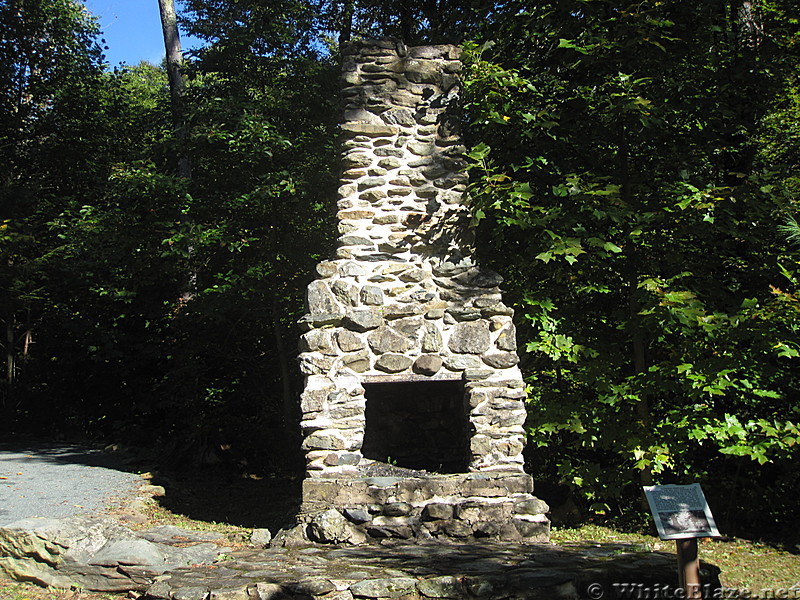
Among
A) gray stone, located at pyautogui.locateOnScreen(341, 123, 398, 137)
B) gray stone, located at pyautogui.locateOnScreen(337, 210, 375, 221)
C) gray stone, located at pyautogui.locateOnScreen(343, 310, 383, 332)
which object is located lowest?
gray stone, located at pyautogui.locateOnScreen(343, 310, 383, 332)

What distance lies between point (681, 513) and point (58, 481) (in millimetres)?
6818

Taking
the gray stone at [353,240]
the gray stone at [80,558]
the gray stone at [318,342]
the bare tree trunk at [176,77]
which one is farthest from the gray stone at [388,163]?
the bare tree trunk at [176,77]

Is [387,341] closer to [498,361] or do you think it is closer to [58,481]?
[498,361]

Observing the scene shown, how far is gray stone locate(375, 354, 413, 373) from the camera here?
602 cm

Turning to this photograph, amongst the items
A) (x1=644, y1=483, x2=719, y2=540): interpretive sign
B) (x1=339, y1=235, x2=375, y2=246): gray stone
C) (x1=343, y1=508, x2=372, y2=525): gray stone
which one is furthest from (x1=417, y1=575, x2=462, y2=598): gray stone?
(x1=339, y1=235, x2=375, y2=246): gray stone

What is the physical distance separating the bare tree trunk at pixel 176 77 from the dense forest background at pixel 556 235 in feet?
0.25

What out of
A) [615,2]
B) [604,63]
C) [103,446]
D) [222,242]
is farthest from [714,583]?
[103,446]

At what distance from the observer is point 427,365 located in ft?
19.8

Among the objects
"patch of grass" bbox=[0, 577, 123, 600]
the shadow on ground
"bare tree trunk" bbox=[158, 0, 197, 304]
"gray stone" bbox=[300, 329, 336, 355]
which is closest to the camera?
"patch of grass" bbox=[0, 577, 123, 600]

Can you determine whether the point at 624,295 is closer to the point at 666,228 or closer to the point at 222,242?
the point at 666,228

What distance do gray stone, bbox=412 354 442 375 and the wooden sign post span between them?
257cm

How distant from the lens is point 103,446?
434 inches

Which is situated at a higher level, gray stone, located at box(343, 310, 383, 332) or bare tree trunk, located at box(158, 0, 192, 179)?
bare tree trunk, located at box(158, 0, 192, 179)

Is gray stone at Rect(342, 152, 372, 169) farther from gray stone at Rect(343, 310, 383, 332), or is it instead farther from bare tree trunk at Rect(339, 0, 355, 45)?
bare tree trunk at Rect(339, 0, 355, 45)
